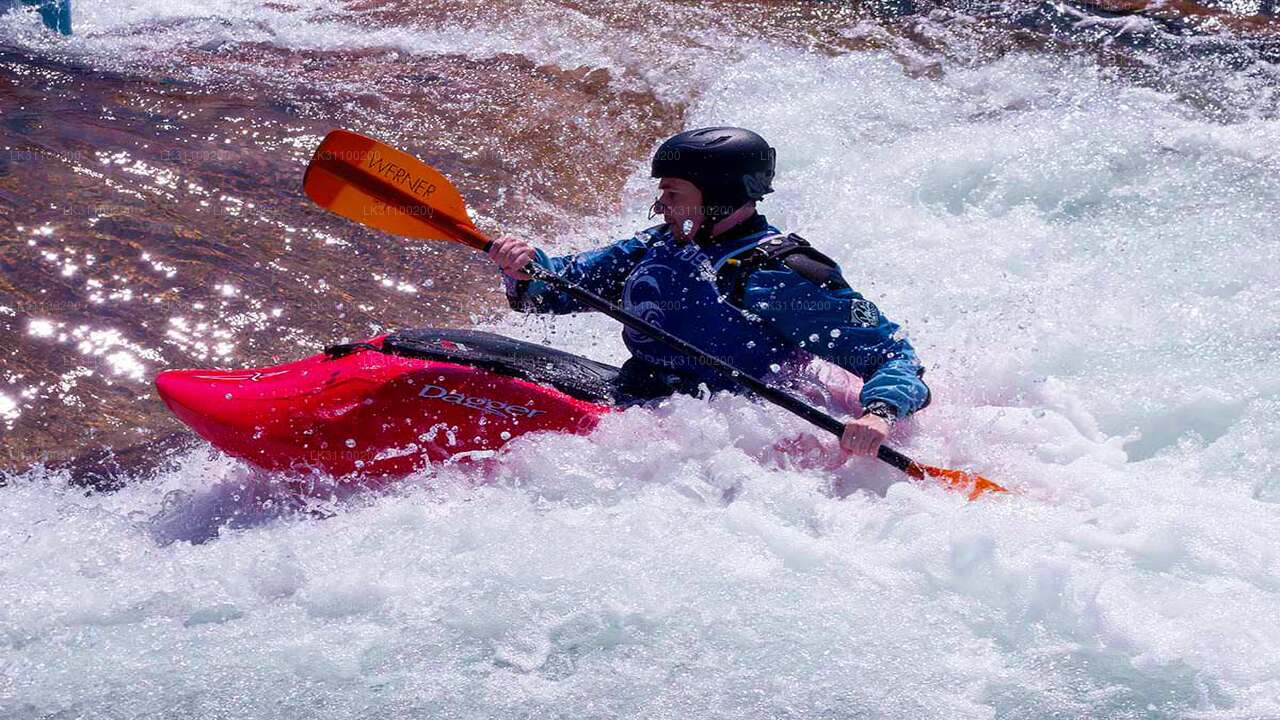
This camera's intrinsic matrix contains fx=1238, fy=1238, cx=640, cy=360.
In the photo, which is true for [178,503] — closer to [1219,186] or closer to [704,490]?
[704,490]

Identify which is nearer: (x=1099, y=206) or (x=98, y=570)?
(x=98, y=570)

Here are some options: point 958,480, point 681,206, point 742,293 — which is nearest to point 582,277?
point 681,206

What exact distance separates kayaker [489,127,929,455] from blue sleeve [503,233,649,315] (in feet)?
0.54

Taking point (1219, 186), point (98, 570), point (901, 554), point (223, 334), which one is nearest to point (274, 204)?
point (223, 334)

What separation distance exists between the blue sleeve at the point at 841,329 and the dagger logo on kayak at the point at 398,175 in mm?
1200

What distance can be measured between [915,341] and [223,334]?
286cm

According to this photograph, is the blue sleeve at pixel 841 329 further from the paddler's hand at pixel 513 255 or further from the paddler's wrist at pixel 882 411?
the paddler's hand at pixel 513 255

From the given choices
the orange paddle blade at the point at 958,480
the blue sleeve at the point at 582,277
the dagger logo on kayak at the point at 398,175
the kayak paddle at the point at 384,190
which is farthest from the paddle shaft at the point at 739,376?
the dagger logo on kayak at the point at 398,175

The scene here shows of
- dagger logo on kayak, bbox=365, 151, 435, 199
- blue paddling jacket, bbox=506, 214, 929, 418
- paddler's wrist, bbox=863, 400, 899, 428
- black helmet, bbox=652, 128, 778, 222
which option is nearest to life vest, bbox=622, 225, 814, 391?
blue paddling jacket, bbox=506, 214, 929, 418

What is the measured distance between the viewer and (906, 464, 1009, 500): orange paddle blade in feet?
11.9

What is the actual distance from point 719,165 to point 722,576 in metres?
1.18

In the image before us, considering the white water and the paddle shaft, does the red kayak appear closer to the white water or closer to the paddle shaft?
the white water

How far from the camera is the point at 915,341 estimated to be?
5.22m

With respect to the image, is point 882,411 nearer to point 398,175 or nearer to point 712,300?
point 712,300
